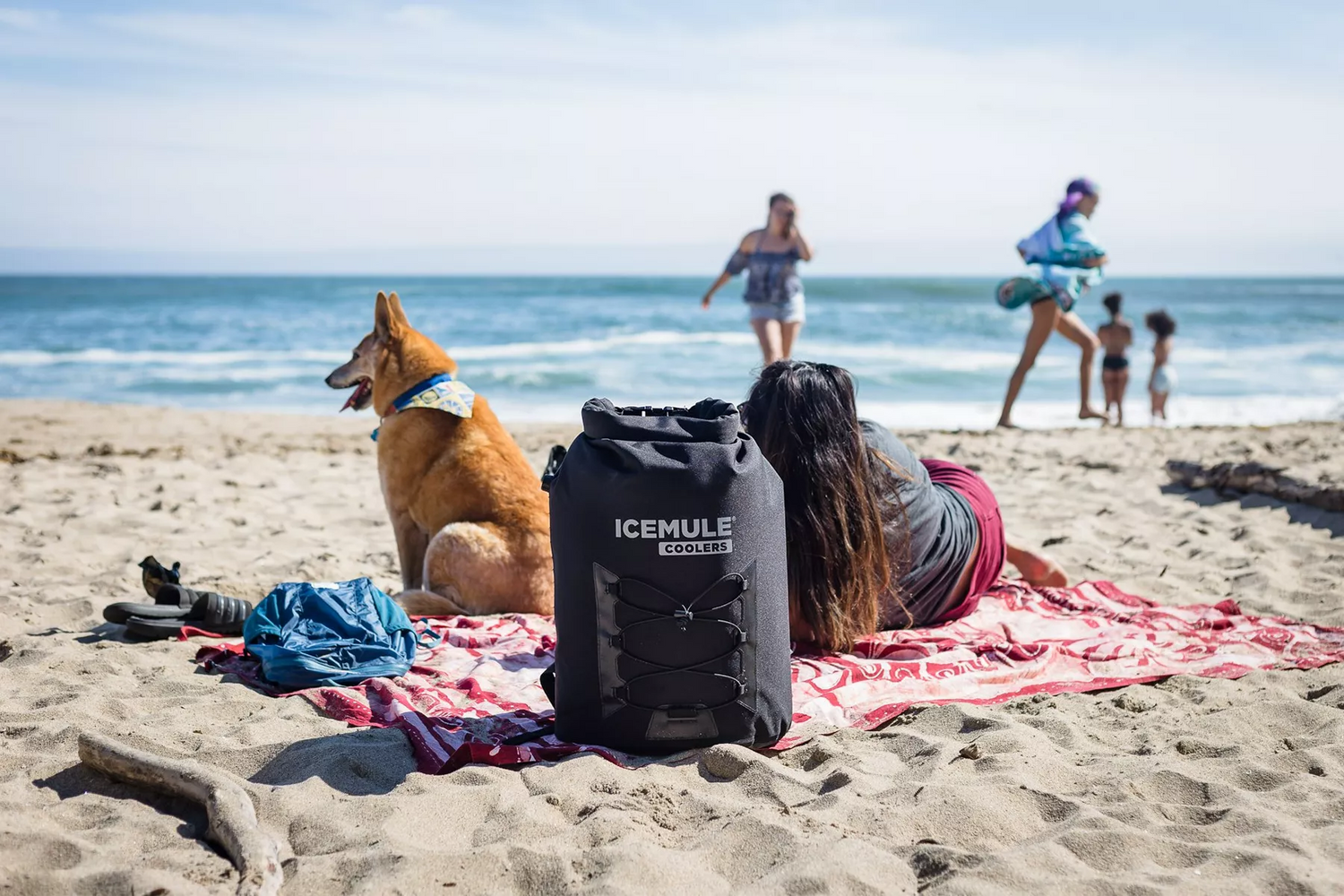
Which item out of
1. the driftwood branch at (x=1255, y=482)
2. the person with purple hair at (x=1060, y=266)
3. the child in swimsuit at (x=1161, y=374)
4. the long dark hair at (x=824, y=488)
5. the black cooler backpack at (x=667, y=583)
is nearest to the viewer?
the black cooler backpack at (x=667, y=583)

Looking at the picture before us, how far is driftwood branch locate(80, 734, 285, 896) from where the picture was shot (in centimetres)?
223

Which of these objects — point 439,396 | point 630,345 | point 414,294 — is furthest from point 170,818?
point 414,294

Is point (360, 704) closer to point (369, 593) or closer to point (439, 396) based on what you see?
point (369, 593)

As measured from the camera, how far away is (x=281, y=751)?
9.58ft

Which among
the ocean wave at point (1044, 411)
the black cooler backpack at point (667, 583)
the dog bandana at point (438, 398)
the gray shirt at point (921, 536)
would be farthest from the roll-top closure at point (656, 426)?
the ocean wave at point (1044, 411)

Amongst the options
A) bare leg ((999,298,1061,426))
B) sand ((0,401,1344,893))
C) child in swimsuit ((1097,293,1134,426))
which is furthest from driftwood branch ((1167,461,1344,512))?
child in swimsuit ((1097,293,1134,426))

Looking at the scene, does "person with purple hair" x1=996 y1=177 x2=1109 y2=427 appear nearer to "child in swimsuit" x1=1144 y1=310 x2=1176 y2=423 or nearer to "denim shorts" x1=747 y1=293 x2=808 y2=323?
"denim shorts" x1=747 y1=293 x2=808 y2=323

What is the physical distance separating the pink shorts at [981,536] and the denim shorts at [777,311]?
5608mm

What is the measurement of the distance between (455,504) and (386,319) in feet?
3.42

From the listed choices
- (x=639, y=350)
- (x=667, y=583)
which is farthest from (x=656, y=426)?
(x=639, y=350)

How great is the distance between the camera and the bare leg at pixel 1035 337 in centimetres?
1005

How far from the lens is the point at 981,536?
437 cm

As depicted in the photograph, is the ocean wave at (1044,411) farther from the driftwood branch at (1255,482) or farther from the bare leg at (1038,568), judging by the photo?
the bare leg at (1038,568)

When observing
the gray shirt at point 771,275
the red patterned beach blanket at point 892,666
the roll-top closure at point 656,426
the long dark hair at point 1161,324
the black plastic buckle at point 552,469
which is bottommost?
the red patterned beach blanket at point 892,666
